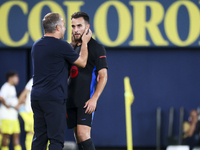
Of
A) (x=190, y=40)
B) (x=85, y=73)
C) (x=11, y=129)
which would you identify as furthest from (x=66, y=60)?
(x=190, y=40)

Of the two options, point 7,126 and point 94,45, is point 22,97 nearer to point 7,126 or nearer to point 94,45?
point 7,126

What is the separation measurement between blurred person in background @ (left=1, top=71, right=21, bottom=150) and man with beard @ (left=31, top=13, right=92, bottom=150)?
4151mm

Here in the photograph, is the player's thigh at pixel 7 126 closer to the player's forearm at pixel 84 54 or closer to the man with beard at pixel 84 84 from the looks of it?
the man with beard at pixel 84 84

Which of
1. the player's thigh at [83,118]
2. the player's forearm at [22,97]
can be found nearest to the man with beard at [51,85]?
the player's thigh at [83,118]

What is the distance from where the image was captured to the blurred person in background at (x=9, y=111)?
22.9ft

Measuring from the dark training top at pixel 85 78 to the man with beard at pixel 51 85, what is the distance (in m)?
0.23

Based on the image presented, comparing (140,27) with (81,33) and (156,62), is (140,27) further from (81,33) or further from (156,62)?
(81,33)

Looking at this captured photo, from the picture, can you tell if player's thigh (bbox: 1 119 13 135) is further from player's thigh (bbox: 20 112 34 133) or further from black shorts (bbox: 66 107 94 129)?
black shorts (bbox: 66 107 94 129)

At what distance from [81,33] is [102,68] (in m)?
0.40

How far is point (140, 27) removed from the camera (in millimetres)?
7559

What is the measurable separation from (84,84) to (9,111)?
4.22 meters

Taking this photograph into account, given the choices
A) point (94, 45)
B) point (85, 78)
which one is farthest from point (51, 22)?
point (85, 78)

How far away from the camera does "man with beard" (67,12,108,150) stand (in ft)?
10.4

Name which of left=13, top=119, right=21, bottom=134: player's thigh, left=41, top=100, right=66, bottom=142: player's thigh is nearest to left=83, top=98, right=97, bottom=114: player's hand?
left=41, top=100, right=66, bottom=142: player's thigh
